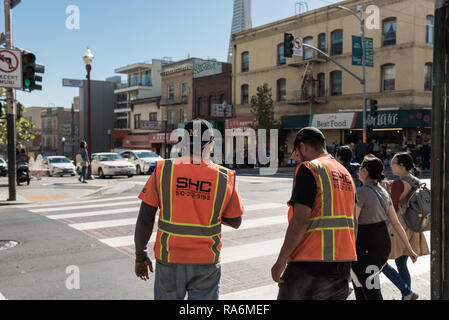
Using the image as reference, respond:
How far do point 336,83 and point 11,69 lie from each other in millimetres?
23151

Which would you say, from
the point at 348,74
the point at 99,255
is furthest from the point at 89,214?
the point at 348,74

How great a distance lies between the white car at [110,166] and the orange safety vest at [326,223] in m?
21.0

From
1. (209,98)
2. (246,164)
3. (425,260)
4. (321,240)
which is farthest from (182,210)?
(209,98)

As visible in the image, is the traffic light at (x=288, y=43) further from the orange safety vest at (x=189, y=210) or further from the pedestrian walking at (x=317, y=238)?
the orange safety vest at (x=189, y=210)

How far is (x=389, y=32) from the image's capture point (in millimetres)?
27391

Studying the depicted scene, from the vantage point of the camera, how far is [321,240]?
9.55 ft

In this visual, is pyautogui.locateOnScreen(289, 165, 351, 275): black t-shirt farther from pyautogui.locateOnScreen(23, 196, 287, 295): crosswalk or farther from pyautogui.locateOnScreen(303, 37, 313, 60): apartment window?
pyautogui.locateOnScreen(303, 37, 313, 60): apartment window

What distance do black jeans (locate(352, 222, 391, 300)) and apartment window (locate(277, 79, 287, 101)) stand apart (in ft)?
101

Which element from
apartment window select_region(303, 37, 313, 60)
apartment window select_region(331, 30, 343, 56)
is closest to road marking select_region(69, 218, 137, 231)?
apartment window select_region(331, 30, 343, 56)

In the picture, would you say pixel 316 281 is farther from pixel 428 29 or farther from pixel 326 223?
pixel 428 29

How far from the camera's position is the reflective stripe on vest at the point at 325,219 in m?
2.89
